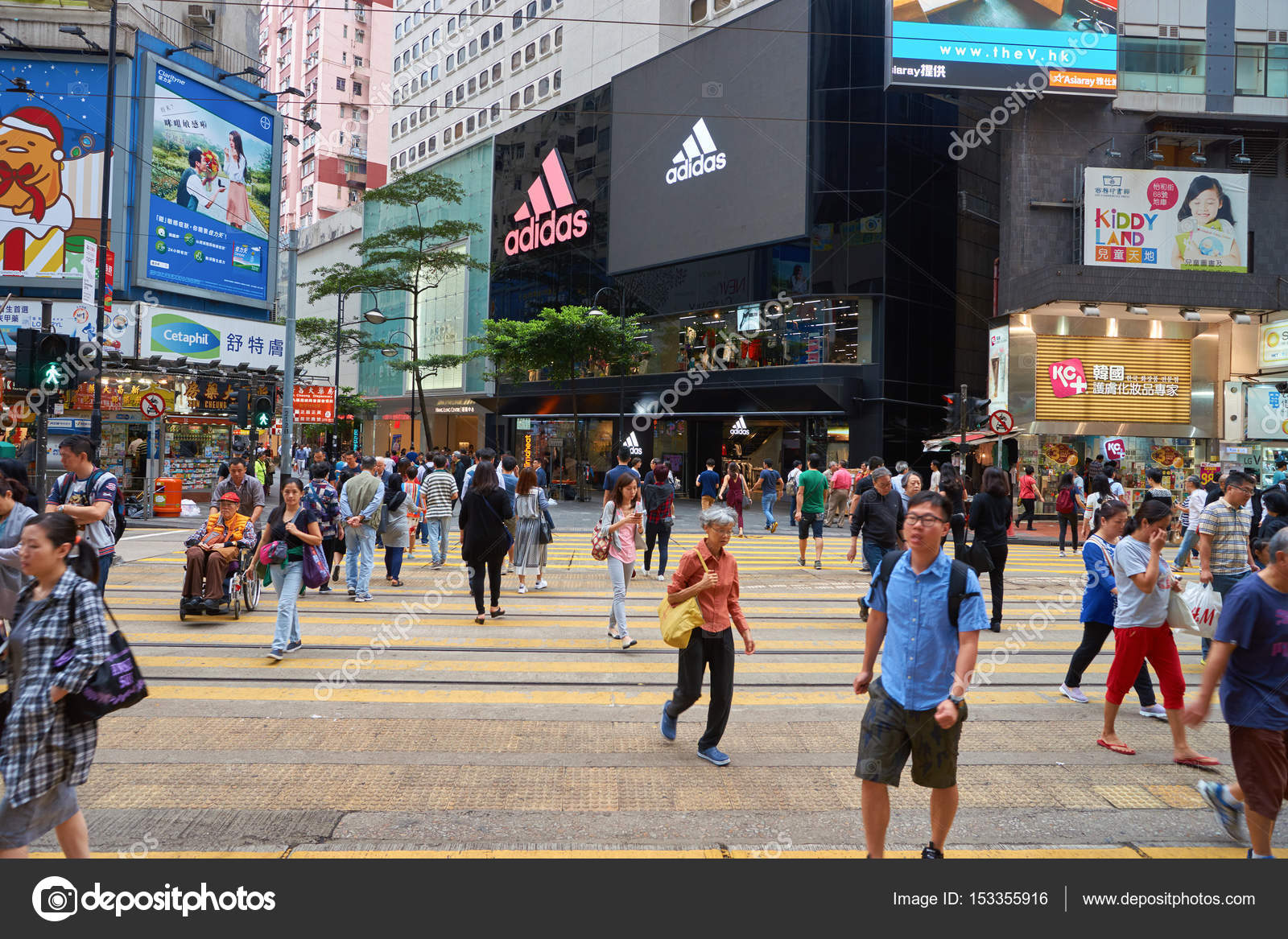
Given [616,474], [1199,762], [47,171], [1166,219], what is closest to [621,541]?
[616,474]

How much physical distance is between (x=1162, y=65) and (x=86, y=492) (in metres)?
34.1

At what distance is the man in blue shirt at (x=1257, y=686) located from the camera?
12.4 feet

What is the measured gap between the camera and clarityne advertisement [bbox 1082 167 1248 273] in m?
27.5

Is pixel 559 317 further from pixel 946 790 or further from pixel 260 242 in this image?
pixel 946 790

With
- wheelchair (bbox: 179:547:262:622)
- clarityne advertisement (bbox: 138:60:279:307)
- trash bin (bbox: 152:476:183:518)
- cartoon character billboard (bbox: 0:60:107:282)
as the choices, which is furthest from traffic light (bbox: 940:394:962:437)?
cartoon character billboard (bbox: 0:60:107:282)

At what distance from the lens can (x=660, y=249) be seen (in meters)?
36.7

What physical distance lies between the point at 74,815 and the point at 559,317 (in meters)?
29.9

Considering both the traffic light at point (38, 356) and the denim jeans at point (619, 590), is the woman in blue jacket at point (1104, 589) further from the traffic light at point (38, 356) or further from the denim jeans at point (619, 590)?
the traffic light at point (38, 356)

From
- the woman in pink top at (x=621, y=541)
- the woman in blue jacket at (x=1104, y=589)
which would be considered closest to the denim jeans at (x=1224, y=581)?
the woman in blue jacket at (x=1104, y=589)

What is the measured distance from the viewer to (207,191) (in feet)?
113

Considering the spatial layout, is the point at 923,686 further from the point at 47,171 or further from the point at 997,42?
the point at 47,171

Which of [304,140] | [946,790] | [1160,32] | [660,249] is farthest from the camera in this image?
[304,140]

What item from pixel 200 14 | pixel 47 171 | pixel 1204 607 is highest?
pixel 200 14
